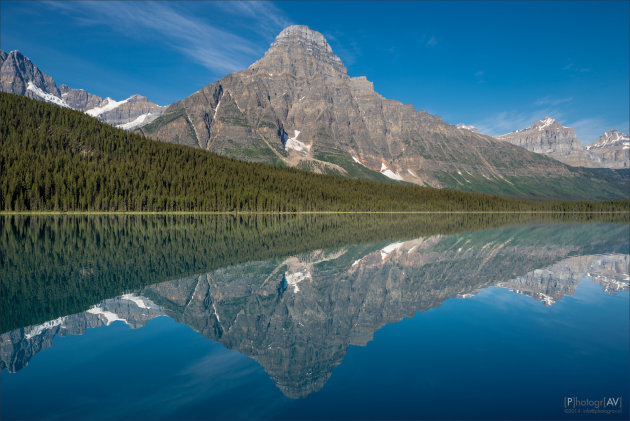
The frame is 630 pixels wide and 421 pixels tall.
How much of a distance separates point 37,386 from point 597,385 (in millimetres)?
15954

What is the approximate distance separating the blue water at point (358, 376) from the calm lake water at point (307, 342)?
0.18ft

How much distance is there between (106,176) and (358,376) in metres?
160

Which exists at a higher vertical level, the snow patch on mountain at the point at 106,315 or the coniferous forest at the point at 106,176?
the coniferous forest at the point at 106,176

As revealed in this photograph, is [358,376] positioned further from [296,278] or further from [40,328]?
[296,278]

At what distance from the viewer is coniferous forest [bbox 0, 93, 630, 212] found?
416 ft

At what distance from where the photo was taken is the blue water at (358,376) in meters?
9.65

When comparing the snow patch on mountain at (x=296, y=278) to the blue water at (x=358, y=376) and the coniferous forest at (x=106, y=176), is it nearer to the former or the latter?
the blue water at (x=358, y=376)

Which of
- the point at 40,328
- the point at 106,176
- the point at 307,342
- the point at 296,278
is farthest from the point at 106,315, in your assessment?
the point at 106,176

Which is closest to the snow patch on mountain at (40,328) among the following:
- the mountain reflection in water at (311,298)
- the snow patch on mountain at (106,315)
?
the mountain reflection in water at (311,298)

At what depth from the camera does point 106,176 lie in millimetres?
147875

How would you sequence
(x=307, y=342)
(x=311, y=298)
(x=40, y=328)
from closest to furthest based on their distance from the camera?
(x=307, y=342) < (x=40, y=328) < (x=311, y=298)

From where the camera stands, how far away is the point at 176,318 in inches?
694

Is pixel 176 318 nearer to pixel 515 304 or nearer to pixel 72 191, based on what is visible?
pixel 515 304

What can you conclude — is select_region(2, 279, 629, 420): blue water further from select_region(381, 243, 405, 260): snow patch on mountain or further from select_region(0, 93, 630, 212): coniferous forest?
select_region(0, 93, 630, 212): coniferous forest
